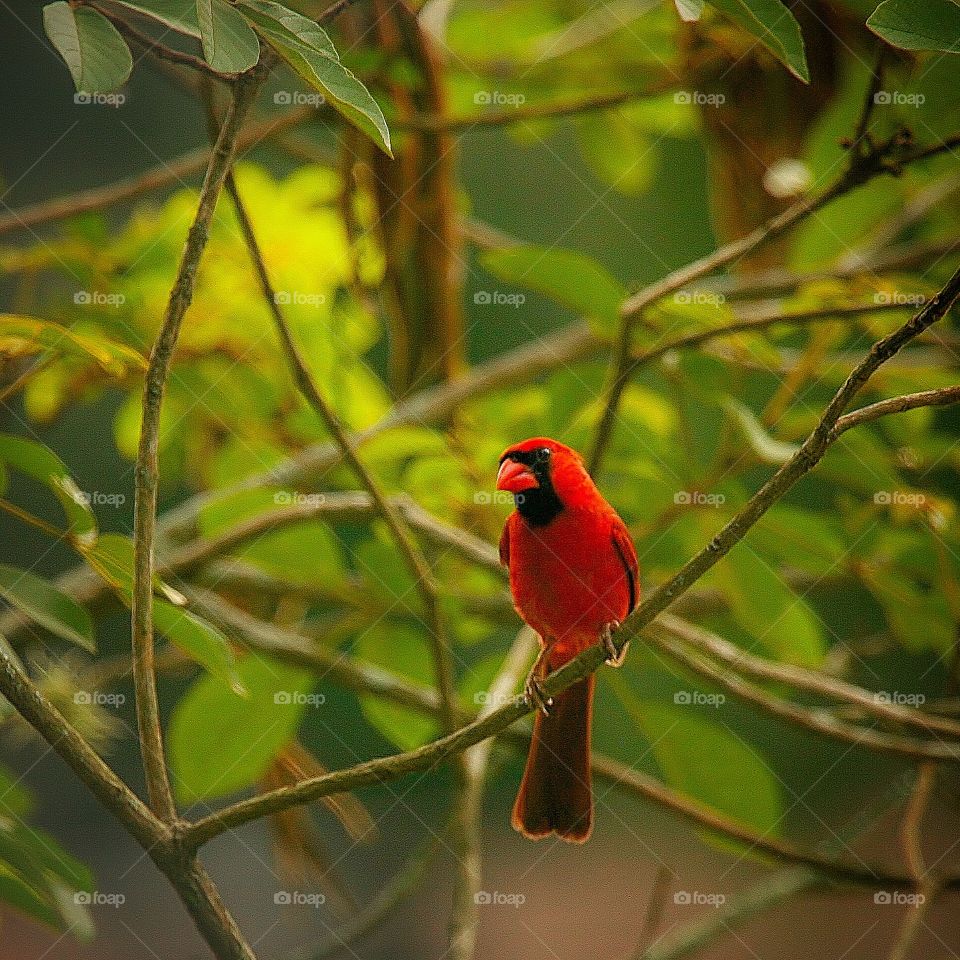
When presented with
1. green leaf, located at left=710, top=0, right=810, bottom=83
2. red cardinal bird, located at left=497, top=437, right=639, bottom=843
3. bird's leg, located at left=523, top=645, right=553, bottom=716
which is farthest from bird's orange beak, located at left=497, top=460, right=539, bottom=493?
green leaf, located at left=710, top=0, right=810, bottom=83

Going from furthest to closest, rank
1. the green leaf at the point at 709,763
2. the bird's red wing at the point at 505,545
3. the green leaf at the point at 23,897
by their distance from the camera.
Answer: the green leaf at the point at 709,763 < the bird's red wing at the point at 505,545 < the green leaf at the point at 23,897

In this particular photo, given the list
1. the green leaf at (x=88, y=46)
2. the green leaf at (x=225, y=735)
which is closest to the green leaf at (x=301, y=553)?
the green leaf at (x=225, y=735)

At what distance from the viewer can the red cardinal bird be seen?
1.49m

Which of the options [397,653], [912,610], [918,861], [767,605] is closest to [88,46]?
[397,653]

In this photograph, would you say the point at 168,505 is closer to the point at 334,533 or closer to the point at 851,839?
the point at 334,533

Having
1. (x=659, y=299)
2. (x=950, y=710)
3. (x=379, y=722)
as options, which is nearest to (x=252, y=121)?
(x=659, y=299)

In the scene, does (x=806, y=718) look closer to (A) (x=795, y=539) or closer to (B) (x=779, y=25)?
(A) (x=795, y=539)

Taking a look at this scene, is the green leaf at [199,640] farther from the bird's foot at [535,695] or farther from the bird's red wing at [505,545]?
the bird's red wing at [505,545]

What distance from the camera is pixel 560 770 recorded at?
5.10 ft

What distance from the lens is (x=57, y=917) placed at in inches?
48.4

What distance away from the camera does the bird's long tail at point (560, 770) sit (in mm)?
1552

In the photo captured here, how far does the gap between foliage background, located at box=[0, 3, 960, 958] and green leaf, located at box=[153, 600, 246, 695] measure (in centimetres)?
39

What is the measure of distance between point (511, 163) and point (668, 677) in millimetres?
1025

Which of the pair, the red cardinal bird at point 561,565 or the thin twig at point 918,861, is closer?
the red cardinal bird at point 561,565
